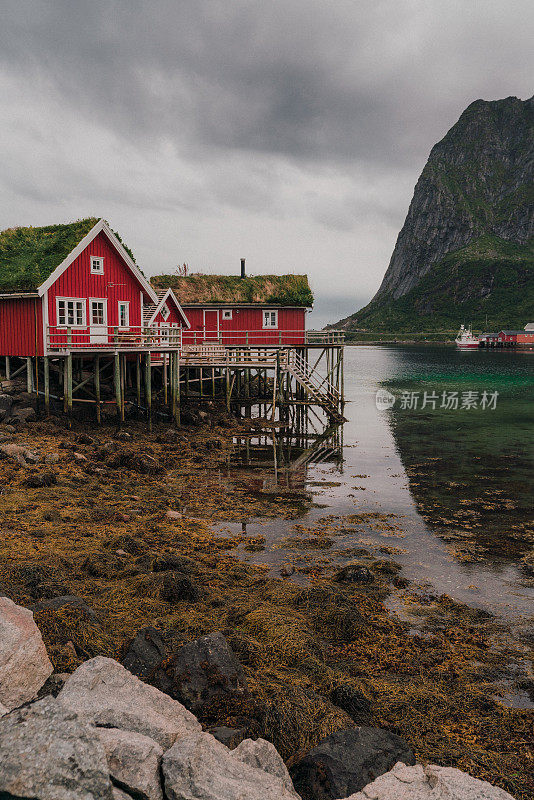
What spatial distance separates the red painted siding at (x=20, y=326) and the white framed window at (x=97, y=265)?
3.68 m

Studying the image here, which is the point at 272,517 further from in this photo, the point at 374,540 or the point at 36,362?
the point at 36,362

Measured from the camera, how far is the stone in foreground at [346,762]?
541cm

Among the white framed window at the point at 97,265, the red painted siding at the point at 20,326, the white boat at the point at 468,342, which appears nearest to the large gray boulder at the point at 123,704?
the red painted siding at the point at 20,326

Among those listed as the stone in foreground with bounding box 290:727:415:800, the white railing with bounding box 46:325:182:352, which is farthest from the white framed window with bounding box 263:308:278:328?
the stone in foreground with bounding box 290:727:415:800

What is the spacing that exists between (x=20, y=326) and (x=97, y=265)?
197 inches

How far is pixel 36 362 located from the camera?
26.1m

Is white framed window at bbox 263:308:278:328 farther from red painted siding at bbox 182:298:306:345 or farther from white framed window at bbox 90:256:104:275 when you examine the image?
white framed window at bbox 90:256:104:275

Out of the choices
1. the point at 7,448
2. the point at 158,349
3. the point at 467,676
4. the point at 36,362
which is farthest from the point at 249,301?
the point at 467,676

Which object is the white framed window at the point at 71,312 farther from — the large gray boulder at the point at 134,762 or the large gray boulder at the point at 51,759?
the large gray boulder at the point at 134,762

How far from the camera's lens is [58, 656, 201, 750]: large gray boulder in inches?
214

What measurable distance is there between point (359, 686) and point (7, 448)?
→ 49.2 feet

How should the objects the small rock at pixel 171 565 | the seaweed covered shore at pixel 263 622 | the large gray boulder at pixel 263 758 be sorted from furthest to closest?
the small rock at pixel 171 565 → the seaweed covered shore at pixel 263 622 → the large gray boulder at pixel 263 758

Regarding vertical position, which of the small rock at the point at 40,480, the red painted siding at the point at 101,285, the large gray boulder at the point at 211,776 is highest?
the red painted siding at the point at 101,285

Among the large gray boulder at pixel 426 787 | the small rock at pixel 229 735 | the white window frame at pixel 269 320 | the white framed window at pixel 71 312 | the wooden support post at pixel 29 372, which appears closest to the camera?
the large gray boulder at pixel 426 787
